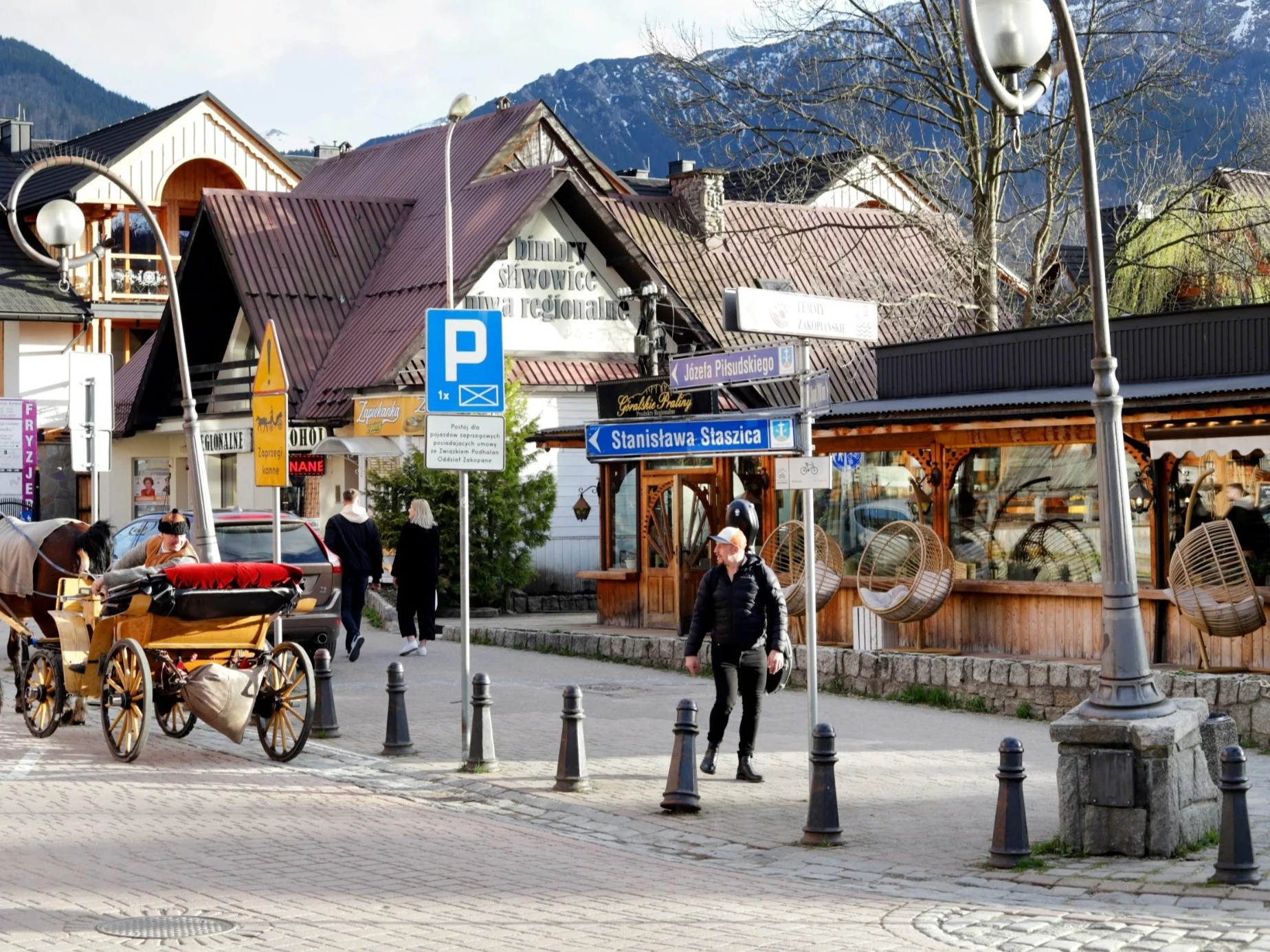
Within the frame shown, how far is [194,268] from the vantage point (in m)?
34.6

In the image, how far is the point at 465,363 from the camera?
539 inches

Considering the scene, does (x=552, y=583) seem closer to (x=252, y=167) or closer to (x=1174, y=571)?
(x=1174, y=571)

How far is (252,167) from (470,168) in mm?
16391

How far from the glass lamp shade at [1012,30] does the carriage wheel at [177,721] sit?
847 centimetres

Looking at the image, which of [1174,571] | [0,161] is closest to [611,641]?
[1174,571]

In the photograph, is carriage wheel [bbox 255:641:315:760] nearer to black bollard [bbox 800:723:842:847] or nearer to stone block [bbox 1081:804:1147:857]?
black bollard [bbox 800:723:842:847]

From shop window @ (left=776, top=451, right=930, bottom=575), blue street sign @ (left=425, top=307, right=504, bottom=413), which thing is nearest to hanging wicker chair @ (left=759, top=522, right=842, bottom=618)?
shop window @ (left=776, top=451, right=930, bottom=575)

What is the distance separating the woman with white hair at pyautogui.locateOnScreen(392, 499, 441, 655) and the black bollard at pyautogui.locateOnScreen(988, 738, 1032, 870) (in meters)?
12.7

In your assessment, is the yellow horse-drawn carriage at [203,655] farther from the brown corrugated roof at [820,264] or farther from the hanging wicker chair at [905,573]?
the brown corrugated roof at [820,264]

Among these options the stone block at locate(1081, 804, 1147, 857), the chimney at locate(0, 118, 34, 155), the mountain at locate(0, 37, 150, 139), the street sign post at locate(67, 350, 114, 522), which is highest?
the mountain at locate(0, 37, 150, 139)

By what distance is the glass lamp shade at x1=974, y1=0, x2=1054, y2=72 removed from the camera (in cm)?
930

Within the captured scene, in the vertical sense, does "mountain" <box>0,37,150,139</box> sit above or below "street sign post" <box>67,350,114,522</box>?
above

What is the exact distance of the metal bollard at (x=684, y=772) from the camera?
37.2ft

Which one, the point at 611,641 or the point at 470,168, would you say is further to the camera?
the point at 470,168
